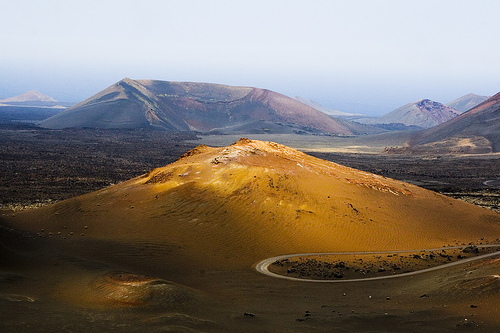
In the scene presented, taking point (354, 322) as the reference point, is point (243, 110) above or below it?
above

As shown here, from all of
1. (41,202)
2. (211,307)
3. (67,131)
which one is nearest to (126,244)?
(211,307)

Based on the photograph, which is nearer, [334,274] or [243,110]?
[334,274]

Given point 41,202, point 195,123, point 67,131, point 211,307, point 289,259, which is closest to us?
point 211,307

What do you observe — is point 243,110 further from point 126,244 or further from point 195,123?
point 126,244

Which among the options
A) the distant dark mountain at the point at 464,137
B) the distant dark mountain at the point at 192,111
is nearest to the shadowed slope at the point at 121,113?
the distant dark mountain at the point at 192,111

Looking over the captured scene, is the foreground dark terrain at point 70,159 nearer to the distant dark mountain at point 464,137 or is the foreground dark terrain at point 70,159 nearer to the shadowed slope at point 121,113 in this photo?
the shadowed slope at point 121,113

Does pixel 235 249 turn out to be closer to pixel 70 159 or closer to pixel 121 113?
pixel 70 159
